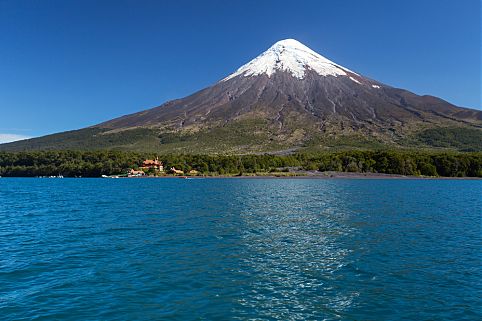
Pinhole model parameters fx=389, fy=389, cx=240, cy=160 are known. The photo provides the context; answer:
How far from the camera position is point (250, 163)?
164750 millimetres

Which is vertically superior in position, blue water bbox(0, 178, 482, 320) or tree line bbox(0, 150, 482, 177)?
tree line bbox(0, 150, 482, 177)

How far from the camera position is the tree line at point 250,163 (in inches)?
6014

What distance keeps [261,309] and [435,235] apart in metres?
20.1

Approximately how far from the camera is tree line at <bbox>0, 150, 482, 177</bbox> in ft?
501

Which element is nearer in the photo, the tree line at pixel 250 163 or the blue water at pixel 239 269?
the blue water at pixel 239 269

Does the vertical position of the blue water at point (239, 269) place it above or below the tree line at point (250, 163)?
below

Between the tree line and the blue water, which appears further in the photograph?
the tree line

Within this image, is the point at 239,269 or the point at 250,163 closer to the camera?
the point at 239,269

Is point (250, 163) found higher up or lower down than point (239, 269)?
higher up

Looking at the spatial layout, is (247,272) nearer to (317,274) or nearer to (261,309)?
(317,274)

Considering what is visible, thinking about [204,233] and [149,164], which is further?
[149,164]

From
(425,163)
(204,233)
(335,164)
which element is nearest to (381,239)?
(204,233)

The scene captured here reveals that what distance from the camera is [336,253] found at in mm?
22703

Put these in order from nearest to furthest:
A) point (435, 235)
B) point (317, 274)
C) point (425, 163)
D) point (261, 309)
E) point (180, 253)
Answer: point (261, 309), point (317, 274), point (180, 253), point (435, 235), point (425, 163)
